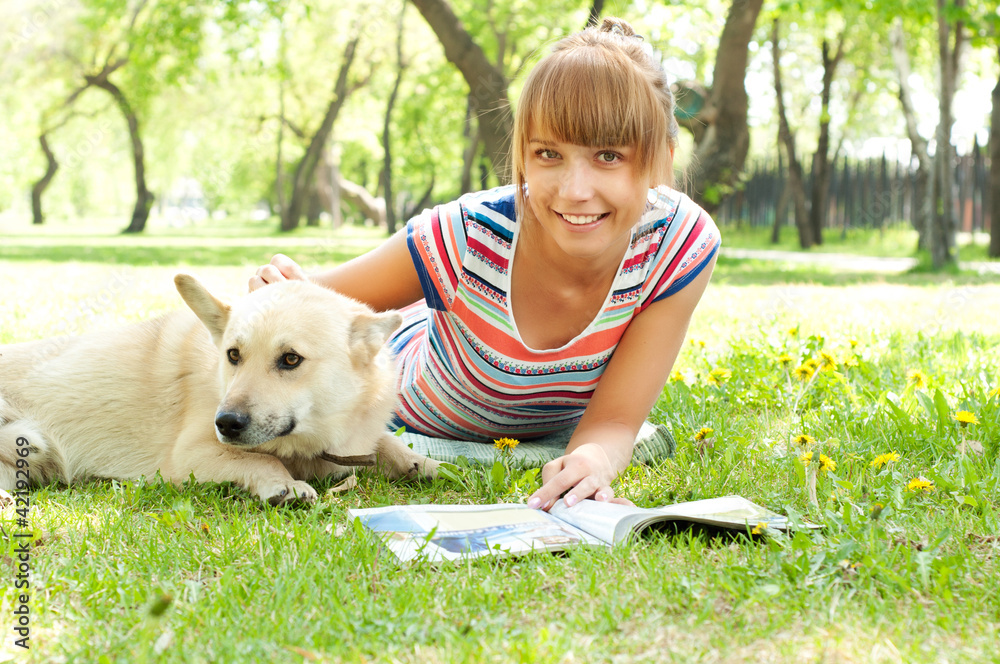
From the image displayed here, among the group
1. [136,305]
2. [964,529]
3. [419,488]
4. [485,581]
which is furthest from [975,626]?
[136,305]

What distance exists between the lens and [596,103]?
2625 mm

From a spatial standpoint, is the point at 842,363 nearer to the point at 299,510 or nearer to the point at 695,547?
the point at 695,547

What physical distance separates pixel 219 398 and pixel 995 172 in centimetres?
1521

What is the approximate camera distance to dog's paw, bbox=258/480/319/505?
8.84 feet

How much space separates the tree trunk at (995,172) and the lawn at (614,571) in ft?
41.3

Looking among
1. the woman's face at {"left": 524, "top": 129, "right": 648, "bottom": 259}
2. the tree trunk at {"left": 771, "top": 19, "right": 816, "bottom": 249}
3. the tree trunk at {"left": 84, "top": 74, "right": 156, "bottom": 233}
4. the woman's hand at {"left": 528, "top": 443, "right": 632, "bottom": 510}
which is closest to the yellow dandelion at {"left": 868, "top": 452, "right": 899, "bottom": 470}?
the woman's hand at {"left": 528, "top": 443, "right": 632, "bottom": 510}

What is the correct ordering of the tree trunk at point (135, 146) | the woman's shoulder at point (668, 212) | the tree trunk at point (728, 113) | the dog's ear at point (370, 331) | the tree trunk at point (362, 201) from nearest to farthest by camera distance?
the dog's ear at point (370, 331)
the woman's shoulder at point (668, 212)
the tree trunk at point (728, 113)
the tree trunk at point (135, 146)
the tree trunk at point (362, 201)

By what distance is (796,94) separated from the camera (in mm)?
28625

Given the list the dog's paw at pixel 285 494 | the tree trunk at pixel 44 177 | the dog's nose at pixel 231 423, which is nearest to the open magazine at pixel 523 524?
the dog's paw at pixel 285 494

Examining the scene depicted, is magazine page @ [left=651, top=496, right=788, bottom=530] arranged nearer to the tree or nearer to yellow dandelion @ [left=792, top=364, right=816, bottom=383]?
yellow dandelion @ [left=792, top=364, right=816, bottom=383]

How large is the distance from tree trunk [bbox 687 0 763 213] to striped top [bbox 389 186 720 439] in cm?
977

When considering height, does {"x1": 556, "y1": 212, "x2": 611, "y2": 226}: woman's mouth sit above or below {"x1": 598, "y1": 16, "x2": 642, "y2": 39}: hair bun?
below

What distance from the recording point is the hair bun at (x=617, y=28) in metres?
3.06

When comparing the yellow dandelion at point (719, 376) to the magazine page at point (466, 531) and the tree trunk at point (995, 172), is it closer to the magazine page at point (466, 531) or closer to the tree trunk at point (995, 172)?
the magazine page at point (466, 531)
